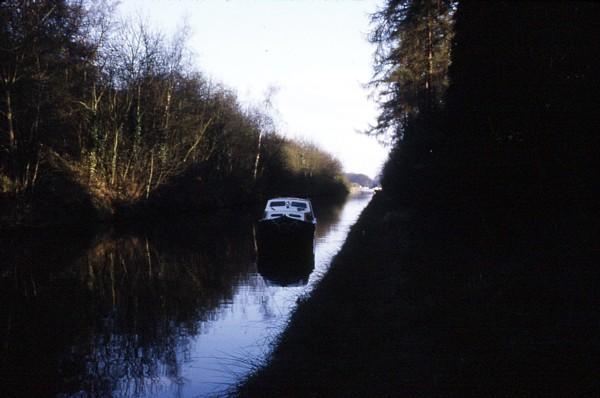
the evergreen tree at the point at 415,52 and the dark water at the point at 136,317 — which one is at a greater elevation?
the evergreen tree at the point at 415,52

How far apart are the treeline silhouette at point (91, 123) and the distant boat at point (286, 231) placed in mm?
12144

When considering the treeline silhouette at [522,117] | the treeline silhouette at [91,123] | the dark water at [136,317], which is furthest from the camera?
the treeline silhouette at [91,123]

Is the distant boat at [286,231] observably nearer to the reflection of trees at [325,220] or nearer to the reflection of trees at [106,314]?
the reflection of trees at [106,314]

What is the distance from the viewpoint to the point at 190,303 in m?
9.16

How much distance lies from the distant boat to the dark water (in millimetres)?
855

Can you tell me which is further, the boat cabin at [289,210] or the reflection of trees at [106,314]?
the boat cabin at [289,210]

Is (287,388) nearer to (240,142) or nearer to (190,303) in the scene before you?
(190,303)

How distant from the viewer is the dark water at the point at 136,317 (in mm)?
5586

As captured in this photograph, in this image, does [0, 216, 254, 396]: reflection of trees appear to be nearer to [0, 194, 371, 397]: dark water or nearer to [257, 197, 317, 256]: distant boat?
[0, 194, 371, 397]: dark water

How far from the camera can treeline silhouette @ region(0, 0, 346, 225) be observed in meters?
22.7

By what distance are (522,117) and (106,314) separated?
27.6 ft

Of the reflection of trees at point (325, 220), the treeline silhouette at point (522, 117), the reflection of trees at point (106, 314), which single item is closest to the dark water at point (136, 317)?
the reflection of trees at point (106, 314)

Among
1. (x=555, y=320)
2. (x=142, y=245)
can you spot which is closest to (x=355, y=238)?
(x=142, y=245)

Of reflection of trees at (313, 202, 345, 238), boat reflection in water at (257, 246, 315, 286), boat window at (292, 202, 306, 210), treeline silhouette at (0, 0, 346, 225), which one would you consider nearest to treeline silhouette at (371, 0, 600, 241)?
boat reflection in water at (257, 246, 315, 286)
